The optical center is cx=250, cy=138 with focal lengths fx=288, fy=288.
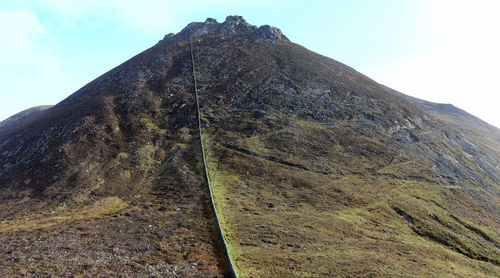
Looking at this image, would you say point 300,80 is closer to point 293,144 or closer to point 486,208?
point 293,144

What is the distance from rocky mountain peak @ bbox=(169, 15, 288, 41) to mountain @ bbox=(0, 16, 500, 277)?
2002cm

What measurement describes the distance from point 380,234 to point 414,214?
9573 mm

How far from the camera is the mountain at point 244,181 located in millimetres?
25422

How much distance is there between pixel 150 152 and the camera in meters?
48.9

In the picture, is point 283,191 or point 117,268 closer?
point 117,268

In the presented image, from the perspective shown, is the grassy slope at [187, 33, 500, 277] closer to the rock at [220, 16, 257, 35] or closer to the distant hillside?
the rock at [220, 16, 257, 35]

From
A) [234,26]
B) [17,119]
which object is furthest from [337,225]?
[17,119]

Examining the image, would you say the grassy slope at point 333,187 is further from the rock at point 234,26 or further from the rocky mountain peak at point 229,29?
the rock at point 234,26

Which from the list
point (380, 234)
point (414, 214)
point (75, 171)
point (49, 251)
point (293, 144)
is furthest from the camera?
point (293, 144)

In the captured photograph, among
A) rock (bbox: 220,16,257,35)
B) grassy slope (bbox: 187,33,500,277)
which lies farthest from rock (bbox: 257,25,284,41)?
grassy slope (bbox: 187,33,500,277)

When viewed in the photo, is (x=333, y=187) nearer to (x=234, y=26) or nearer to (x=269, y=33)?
(x=269, y=33)

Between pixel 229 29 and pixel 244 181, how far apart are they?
2940 inches

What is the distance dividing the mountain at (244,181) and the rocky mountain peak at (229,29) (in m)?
20.0

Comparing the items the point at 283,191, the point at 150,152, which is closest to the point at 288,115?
the point at 283,191
